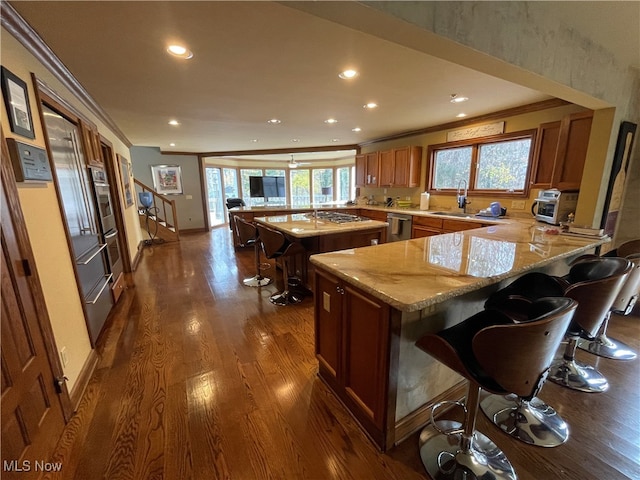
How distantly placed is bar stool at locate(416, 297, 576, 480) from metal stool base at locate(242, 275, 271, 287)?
2589 millimetres

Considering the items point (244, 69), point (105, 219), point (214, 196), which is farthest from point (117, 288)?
point (214, 196)

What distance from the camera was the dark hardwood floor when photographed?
1322 mm

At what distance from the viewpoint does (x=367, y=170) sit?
20.6ft

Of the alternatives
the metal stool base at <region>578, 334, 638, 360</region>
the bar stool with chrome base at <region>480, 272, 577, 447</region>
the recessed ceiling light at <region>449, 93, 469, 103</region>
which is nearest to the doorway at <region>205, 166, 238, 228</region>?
the recessed ceiling light at <region>449, 93, 469, 103</region>

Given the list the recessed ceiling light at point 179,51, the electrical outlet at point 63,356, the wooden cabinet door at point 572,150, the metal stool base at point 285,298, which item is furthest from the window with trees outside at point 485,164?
the electrical outlet at point 63,356

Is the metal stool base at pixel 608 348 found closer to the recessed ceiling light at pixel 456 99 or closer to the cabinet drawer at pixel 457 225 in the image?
the cabinet drawer at pixel 457 225

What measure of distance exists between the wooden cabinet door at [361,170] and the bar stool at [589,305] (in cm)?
495

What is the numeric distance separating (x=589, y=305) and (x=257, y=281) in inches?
129

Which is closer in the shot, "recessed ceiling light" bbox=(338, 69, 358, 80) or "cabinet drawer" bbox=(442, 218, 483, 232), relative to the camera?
"recessed ceiling light" bbox=(338, 69, 358, 80)

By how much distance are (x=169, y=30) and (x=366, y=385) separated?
2.51m

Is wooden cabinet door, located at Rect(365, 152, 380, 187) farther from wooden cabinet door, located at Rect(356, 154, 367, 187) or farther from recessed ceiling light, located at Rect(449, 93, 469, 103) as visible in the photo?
recessed ceiling light, located at Rect(449, 93, 469, 103)

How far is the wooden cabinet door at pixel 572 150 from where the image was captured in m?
2.77

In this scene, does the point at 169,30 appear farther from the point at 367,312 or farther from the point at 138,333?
the point at 138,333

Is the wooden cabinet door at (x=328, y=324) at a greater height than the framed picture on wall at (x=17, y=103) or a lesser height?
lesser
